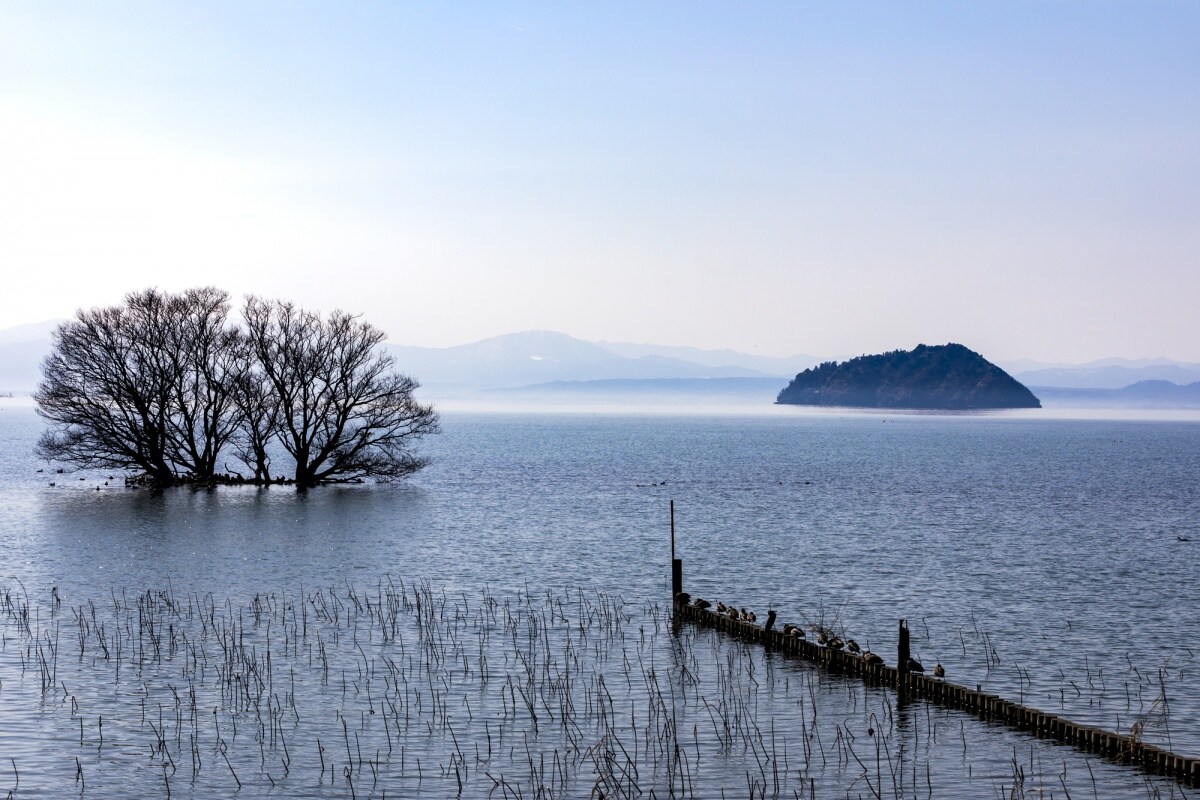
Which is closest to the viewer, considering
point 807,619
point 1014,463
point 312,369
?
point 807,619

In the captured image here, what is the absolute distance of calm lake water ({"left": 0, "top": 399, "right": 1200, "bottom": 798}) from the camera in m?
23.6

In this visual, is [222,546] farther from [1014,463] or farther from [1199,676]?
[1014,463]

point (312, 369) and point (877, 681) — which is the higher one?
point (312, 369)

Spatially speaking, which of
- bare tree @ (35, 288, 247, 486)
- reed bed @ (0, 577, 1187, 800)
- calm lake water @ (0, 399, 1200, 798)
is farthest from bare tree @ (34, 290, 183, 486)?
reed bed @ (0, 577, 1187, 800)

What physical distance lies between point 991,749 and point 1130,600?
76.9 feet

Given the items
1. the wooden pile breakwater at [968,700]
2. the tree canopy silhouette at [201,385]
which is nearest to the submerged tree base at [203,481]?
the tree canopy silhouette at [201,385]

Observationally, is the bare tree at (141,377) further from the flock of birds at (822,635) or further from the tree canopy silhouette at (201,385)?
the flock of birds at (822,635)

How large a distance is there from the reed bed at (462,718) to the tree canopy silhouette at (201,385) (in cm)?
5097

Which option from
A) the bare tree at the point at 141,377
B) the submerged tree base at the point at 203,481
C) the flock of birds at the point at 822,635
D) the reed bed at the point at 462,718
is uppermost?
the bare tree at the point at 141,377

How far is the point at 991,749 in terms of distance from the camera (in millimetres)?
24828

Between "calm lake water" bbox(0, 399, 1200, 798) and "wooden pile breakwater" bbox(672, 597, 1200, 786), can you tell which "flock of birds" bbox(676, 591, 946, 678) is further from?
"calm lake water" bbox(0, 399, 1200, 798)

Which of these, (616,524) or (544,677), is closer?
(544,677)

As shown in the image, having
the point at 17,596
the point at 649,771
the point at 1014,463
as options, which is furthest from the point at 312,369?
the point at 1014,463

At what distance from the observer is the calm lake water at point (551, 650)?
931 inches
